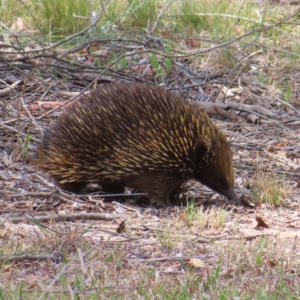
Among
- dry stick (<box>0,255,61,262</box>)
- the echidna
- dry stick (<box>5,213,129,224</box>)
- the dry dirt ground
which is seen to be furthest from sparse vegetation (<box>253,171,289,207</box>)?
dry stick (<box>0,255,61,262</box>)

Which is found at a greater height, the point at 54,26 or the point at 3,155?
the point at 54,26

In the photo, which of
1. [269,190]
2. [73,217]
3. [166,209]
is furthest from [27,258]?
[269,190]

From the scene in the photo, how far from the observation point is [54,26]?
27.0ft

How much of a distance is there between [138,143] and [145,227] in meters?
1.06

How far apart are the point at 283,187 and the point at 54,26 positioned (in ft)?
13.5

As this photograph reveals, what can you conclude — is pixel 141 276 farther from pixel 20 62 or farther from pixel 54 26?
pixel 54 26

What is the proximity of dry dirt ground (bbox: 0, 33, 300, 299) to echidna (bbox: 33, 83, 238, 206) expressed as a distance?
201 mm

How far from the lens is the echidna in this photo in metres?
5.08

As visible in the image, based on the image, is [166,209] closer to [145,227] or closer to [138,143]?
[138,143]

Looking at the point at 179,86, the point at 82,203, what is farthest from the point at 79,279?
the point at 179,86

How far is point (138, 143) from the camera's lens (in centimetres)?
511

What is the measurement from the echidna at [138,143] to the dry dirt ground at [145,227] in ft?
0.66

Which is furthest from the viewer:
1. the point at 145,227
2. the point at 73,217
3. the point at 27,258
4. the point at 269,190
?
the point at 269,190

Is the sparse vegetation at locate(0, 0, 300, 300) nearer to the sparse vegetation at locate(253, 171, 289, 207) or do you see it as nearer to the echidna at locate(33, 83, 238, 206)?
the sparse vegetation at locate(253, 171, 289, 207)
